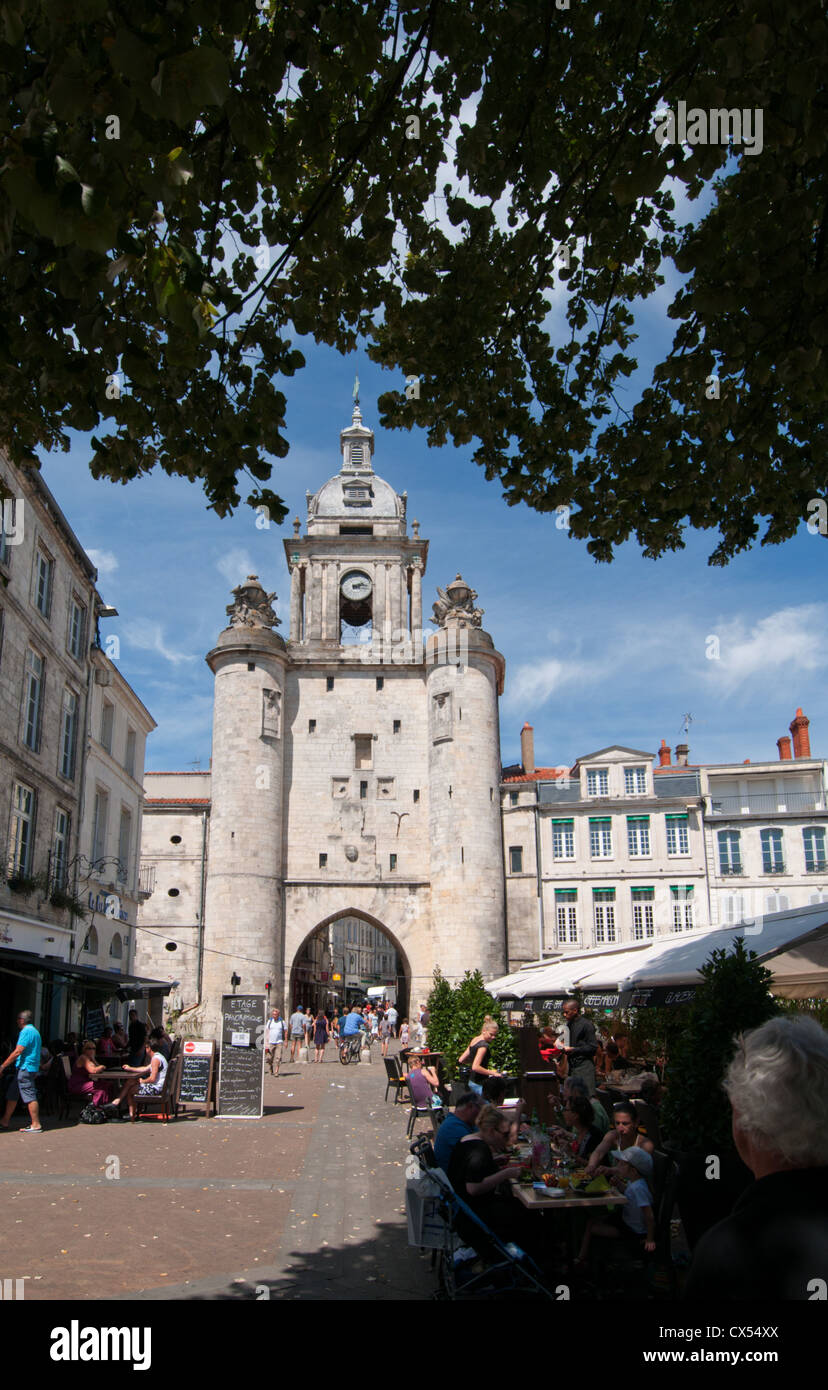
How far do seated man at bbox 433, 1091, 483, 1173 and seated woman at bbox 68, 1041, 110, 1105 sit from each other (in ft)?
29.4

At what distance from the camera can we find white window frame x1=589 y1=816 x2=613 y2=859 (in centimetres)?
4116

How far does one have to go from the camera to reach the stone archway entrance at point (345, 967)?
38.8 meters

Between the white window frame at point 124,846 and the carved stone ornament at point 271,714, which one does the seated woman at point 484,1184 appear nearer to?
the white window frame at point 124,846

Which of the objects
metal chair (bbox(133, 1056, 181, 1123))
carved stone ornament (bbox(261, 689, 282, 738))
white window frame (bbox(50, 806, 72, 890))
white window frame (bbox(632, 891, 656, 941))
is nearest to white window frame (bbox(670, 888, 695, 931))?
white window frame (bbox(632, 891, 656, 941))

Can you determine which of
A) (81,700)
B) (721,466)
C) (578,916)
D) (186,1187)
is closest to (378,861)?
(578,916)

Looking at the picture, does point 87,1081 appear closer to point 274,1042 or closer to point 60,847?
point 60,847

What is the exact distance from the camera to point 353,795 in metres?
38.7

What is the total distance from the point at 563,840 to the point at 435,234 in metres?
36.0

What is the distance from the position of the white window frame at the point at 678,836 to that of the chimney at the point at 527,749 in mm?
10464

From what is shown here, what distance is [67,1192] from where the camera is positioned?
8438 millimetres

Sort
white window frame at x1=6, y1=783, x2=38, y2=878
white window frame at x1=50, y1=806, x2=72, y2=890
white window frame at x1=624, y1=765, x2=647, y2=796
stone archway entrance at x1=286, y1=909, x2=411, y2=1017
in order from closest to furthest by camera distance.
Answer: white window frame at x1=6, y1=783, x2=38, y2=878
white window frame at x1=50, y1=806, x2=72, y2=890
stone archway entrance at x1=286, y1=909, x2=411, y2=1017
white window frame at x1=624, y1=765, x2=647, y2=796

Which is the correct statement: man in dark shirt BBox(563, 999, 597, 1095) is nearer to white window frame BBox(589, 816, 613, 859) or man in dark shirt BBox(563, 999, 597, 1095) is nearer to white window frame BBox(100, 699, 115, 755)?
white window frame BBox(100, 699, 115, 755)

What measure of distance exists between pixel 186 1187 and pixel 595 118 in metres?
8.96
